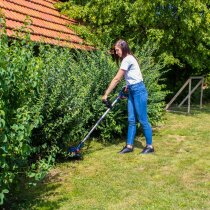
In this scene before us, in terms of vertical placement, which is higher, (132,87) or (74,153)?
(132,87)

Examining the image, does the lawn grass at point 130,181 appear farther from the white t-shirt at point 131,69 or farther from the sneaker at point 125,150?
the white t-shirt at point 131,69

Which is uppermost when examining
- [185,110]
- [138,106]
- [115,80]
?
[115,80]

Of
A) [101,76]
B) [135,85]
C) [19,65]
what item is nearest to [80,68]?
[101,76]

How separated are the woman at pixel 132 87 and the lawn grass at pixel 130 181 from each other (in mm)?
325

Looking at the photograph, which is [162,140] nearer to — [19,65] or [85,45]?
[85,45]

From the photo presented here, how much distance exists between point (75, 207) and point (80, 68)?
3384mm

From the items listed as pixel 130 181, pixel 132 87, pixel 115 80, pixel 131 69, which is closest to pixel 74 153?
pixel 130 181

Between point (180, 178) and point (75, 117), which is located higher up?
point (75, 117)

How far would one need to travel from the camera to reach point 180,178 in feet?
16.1

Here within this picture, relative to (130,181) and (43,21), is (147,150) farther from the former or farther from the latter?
(43,21)

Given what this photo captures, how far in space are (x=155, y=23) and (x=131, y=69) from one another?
3.86 meters

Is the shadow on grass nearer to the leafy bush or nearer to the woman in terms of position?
the leafy bush

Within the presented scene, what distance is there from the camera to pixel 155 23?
30.6ft

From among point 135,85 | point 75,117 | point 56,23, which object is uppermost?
point 56,23
